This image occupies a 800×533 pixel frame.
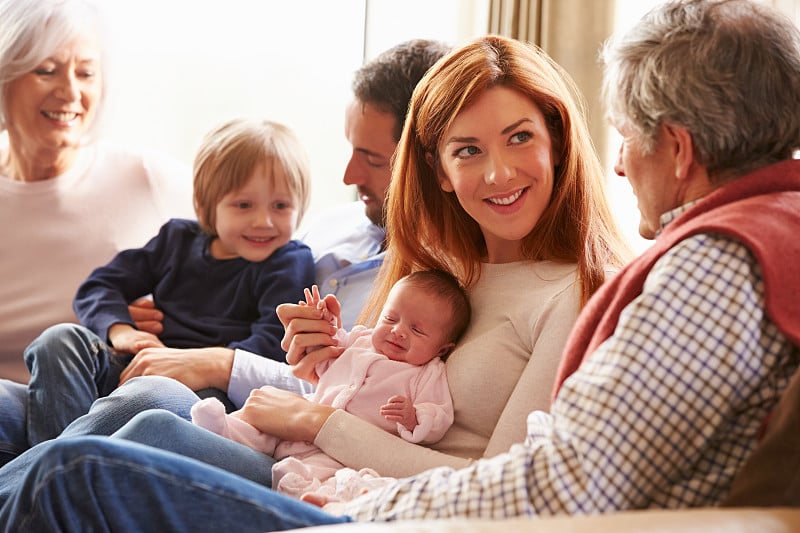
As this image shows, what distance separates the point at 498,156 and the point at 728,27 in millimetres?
544

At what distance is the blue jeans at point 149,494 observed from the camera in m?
1.26

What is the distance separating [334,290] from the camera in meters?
2.47

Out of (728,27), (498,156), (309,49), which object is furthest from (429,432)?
(309,49)

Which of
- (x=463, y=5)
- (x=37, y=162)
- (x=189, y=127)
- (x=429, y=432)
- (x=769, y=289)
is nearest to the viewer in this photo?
(x=769, y=289)

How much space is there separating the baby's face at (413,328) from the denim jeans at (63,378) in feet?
2.53

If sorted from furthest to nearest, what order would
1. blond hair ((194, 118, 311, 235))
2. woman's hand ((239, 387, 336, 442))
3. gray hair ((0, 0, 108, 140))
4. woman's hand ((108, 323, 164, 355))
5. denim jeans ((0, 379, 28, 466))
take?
1. gray hair ((0, 0, 108, 140))
2. blond hair ((194, 118, 311, 235))
3. woman's hand ((108, 323, 164, 355))
4. denim jeans ((0, 379, 28, 466))
5. woman's hand ((239, 387, 336, 442))

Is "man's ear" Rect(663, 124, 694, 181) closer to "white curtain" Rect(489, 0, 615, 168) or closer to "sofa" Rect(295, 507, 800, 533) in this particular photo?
"sofa" Rect(295, 507, 800, 533)

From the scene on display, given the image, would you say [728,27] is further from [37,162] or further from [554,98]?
[37,162]

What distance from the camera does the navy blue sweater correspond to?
246 centimetres

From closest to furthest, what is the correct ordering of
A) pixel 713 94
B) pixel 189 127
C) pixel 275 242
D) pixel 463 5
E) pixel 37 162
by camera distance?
pixel 713 94, pixel 275 242, pixel 37 162, pixel 463 5, pixel 189 127

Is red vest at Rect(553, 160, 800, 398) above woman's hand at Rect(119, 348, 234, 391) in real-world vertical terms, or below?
above

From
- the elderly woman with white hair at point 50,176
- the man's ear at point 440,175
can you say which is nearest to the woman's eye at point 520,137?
the man's ear at point 440,175

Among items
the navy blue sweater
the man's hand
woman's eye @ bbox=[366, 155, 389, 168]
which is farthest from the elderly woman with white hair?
woman's eye @ bbox=[366, 155, 389, 168]

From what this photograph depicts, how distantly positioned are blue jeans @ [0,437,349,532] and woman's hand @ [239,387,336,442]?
0.45m
